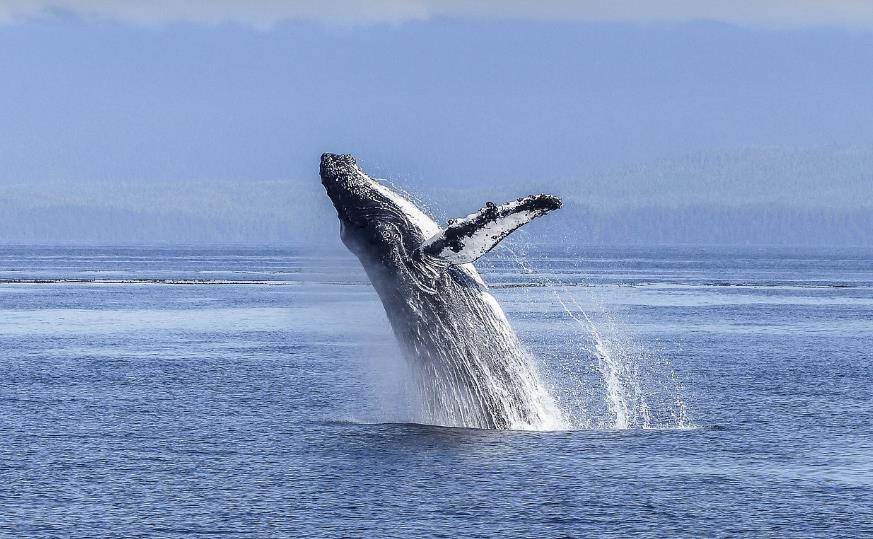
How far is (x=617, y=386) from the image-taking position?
1152 inches

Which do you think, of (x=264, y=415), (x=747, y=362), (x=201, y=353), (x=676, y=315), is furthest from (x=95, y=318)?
(x=264, y=415)

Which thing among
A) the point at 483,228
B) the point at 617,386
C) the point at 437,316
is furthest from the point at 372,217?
the point at 617,386

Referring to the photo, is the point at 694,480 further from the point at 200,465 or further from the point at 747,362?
the point at 747,362

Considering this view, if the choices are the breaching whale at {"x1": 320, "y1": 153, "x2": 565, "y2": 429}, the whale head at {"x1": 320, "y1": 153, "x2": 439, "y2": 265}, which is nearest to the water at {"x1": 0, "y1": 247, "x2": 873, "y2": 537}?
the breaching whale at {"x1": 320, "y1": 153, "x2": 565, "y2": 429}

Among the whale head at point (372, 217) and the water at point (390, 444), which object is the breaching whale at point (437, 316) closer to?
the whale head at point (372, 217)

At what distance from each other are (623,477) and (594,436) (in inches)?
129

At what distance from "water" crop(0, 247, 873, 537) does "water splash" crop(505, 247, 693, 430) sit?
0.13 m

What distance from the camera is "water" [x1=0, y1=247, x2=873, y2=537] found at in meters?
15.6

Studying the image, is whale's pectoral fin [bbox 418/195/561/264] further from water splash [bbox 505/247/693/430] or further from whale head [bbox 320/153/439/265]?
whale head [bbox 320/153/439/265]

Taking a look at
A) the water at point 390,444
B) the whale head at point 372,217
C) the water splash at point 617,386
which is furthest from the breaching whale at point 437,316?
the water splash at point 617,386

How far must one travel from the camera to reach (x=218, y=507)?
16031 millimetres

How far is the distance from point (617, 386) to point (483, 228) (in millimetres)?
11872

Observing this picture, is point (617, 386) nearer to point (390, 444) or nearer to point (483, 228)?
point (390, 444)

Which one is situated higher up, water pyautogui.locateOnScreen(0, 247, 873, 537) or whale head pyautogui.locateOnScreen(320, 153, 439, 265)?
whale head pyautogui.locateOnScreen(320, 153, 439, 265)
